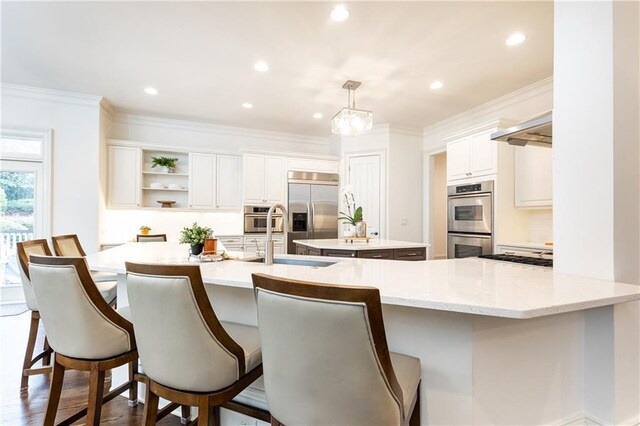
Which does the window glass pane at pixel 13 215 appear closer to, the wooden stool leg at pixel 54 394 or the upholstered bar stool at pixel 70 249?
the upholstered bar stool at pixel 70 249

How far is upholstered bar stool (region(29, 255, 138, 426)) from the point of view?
135 cm

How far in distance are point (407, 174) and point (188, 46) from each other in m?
3.95

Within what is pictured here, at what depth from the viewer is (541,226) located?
3.86m

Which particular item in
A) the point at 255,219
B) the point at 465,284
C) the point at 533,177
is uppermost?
the point at 533,177

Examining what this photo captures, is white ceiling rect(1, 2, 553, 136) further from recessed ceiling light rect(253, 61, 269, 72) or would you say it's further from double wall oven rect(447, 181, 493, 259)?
double wall oven rect(447, 181, 493, 259)

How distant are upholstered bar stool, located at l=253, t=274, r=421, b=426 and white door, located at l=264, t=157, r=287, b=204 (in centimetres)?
446

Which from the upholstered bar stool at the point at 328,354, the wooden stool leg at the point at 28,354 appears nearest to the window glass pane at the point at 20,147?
the wooden stool leg at the point at 28,354

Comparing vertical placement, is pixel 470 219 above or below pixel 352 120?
below

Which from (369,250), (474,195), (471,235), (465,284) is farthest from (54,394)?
(474,195)

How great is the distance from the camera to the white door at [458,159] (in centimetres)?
423

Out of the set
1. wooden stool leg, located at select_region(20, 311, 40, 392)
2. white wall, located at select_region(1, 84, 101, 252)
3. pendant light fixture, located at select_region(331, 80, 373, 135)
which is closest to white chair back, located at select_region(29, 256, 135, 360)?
wooden stool leg, located at select_region(20, 311, 40, 392)

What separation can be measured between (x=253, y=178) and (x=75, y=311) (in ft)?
13.1

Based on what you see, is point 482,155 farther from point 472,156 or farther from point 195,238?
point 195,238

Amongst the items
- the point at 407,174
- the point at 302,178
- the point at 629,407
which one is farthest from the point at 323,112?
the point at 629,407
